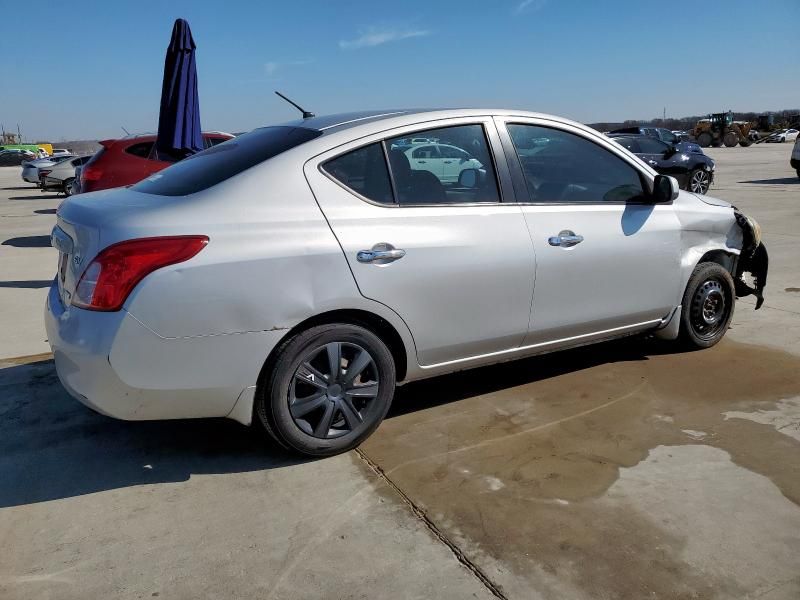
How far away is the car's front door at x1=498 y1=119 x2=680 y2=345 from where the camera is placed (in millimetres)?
3922

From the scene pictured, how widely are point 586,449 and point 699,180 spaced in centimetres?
1485

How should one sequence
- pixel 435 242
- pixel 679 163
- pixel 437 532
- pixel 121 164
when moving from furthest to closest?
pixel 679 163 < pixel 121 164 < pixel 435 242 < pixel 437 532

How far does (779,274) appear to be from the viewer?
7.52 m

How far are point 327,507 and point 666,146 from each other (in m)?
16.4

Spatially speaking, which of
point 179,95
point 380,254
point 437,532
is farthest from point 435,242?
point 179,95

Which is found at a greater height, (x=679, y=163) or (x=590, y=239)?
(x=679, y=163)

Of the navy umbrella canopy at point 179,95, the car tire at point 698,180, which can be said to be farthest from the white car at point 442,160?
the car tire at point 698,180

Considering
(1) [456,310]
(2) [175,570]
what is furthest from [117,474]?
(1) [456,310]

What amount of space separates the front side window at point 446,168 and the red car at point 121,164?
6.08 metres

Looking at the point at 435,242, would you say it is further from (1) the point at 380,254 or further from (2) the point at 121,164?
(2) the point at 121,164

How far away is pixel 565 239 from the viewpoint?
12.9ft

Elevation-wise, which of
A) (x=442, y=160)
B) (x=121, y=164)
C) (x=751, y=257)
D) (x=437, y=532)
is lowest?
(x=437, y=532)

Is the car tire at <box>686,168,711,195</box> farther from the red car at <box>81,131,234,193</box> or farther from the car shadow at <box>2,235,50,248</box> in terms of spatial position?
the car shadow at <box>2,235,50,248</box>

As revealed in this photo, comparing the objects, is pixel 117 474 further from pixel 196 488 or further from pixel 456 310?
pixel 456 310
